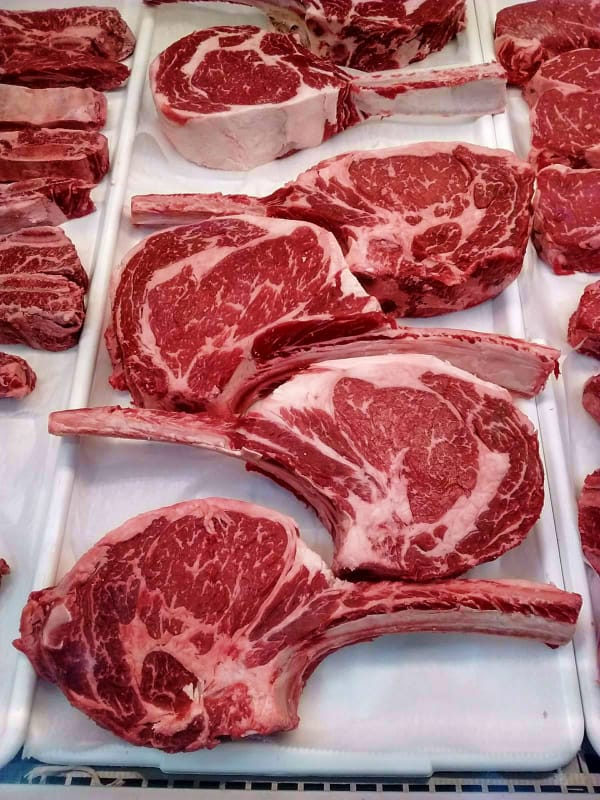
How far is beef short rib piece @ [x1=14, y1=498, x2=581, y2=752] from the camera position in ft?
5.37

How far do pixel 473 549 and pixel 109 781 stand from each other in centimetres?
108

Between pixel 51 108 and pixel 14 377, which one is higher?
pixel 51 108

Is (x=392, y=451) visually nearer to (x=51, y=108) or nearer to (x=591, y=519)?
(x=591, y=519)

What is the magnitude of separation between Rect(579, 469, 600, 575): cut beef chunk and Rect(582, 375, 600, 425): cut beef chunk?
225 mm

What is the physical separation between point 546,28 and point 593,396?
1.75 metres

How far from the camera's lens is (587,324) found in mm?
2174

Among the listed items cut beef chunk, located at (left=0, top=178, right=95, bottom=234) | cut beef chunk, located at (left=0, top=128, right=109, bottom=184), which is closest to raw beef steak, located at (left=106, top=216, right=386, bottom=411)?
cut beef chunk, located at (left=0, top=178, right=95, bottom=234)

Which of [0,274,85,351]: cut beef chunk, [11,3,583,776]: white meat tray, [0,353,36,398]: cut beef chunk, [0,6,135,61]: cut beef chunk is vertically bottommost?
[11,3,583,776]: white meat tray

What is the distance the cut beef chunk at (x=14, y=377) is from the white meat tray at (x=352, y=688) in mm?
158

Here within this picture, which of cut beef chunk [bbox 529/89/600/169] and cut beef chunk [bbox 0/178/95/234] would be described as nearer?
cut beef chunk [bbox 0/178/95/234]

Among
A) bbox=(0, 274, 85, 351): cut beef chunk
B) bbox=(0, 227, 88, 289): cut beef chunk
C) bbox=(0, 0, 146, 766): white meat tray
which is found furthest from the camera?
bbox=(0, 227, 88, 289): cut beef chunk

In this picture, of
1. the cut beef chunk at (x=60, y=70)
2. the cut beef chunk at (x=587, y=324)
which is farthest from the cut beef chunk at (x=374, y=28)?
the cut beef chunk at (x=587, y=324)

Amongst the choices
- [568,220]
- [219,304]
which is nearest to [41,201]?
[219,304]

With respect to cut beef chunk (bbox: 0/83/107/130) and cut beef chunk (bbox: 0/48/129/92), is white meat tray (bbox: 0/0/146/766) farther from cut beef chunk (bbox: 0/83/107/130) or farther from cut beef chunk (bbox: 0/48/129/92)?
cut beef chunk (bbox: 0/48/129/92)
